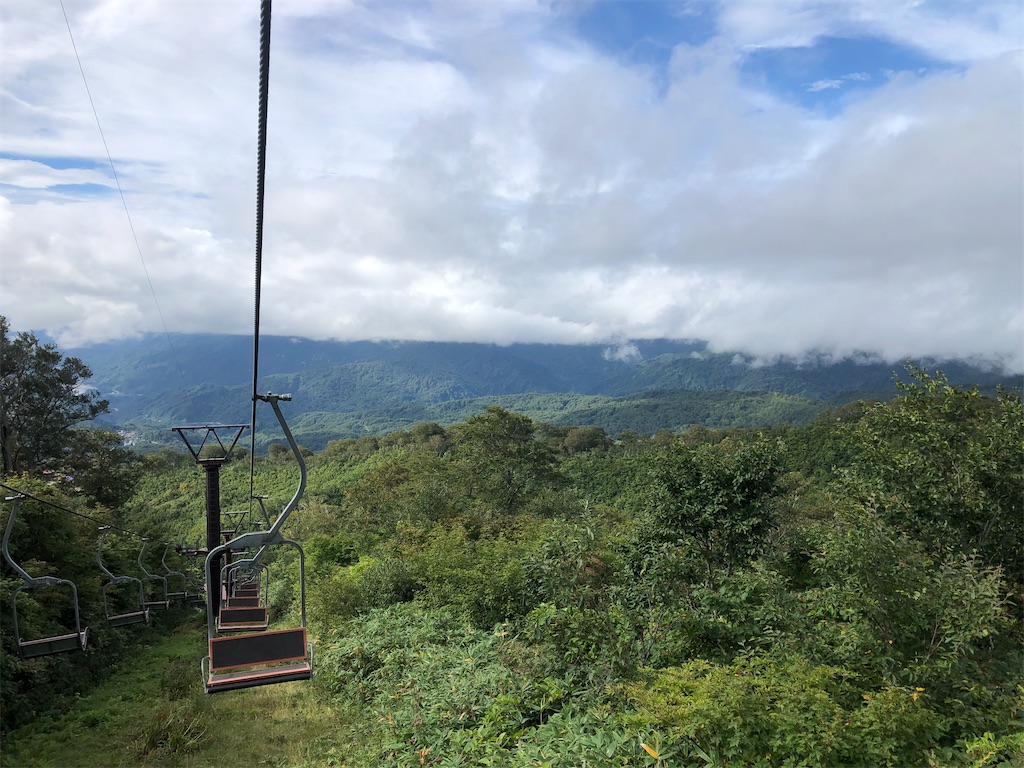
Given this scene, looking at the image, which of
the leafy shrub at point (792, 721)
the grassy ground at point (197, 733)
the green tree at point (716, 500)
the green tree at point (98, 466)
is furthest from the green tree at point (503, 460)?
the leafy shrub at point (792, 721)

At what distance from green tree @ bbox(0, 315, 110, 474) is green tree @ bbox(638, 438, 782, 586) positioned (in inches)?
1085

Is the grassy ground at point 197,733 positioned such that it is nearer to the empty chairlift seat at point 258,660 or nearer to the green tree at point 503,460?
the empty chairlift seat at point 258,660

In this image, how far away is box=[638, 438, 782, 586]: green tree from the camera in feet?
36.1

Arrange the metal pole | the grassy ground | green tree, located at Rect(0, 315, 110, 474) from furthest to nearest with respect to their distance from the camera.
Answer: green tree, located at Rect(0, 315, 110, 474) < the metal pole < the grassy ground

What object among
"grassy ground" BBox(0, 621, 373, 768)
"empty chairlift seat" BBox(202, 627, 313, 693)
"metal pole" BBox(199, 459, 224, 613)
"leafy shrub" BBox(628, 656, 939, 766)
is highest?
"metal pole" BBox(199, 459, 224, 613)

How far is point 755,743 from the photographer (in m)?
5.98

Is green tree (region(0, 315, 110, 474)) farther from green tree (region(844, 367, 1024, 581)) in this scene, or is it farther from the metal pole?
green tree (region(844, 367, 1024, 581))

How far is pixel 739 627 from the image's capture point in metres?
8.51

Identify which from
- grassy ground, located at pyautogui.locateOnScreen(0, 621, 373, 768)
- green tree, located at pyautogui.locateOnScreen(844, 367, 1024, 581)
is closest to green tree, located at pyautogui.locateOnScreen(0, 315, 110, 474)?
grassy ground, located at pyautogui.locateOnScreen(0, 621, 373, 768)

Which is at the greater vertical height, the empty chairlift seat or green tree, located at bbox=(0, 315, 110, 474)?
green tree, located at bbox=(0, 315, 110, 474)

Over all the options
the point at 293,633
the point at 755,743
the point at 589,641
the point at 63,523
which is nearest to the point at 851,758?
the point at 755,743

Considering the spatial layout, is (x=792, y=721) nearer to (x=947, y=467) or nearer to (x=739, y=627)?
(x=739, y=627)

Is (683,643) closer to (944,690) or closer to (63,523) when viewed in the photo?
(944,690)

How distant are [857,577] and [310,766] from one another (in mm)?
9710
